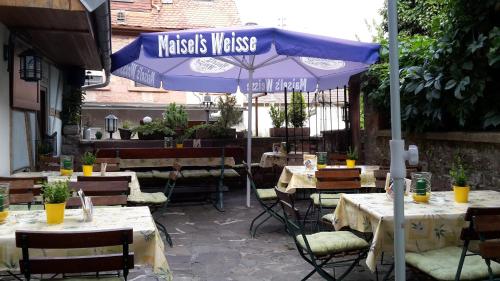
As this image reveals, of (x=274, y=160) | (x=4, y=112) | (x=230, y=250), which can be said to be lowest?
(x=230, y=250)

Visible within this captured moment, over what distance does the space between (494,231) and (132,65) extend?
593cm

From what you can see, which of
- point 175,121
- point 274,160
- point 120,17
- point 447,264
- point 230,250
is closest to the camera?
point 447,264

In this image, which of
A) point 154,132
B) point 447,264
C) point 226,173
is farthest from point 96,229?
point 154,132

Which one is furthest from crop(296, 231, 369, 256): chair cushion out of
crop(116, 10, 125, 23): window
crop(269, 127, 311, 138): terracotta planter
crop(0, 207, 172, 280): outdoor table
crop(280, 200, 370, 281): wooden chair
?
crop(116, 10, 125, 23): window

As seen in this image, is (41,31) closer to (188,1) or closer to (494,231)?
(494,231)

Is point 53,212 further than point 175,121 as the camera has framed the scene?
No

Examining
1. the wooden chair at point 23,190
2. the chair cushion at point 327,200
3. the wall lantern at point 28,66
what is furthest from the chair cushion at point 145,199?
the wall lantern at point 28,66

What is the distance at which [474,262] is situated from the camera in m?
3.11

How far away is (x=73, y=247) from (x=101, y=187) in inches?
69.6

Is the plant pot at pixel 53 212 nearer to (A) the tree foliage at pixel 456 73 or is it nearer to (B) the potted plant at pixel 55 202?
(B) the potted plant at pixel 55 202

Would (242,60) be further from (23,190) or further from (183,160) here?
(23,190)

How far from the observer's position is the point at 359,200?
3738 millimetres

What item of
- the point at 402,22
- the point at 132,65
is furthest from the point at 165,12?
the point at 132,65

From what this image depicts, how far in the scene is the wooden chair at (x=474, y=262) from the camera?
2.69 metres
